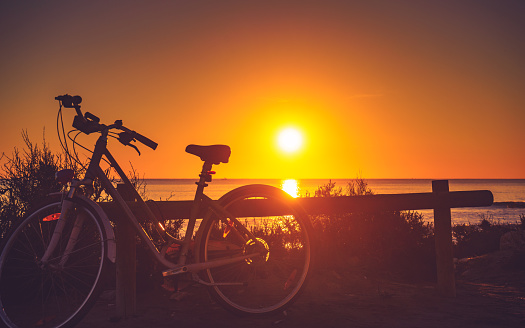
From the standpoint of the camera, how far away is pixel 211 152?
3.94 meters

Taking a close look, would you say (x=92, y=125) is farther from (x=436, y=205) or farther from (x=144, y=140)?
(x=436, y=205)

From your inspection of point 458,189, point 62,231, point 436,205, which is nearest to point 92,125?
point 62,231

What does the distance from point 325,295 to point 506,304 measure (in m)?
2.07

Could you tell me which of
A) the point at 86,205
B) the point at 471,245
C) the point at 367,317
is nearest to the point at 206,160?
the point at 86,205

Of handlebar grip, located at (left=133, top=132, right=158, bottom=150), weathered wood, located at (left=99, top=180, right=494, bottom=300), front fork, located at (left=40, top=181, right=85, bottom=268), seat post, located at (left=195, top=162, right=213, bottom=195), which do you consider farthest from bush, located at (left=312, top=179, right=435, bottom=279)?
front fork, located at (left=40, top=181, right=85, bottom=268)

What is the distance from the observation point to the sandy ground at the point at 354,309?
13.3 feet

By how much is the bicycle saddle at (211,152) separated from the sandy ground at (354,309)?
1.59m

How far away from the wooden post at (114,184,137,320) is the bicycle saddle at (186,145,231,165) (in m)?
1.10

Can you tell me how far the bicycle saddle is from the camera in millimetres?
3938

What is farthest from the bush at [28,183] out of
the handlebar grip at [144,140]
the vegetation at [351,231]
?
the handlebar grip at [144,140]

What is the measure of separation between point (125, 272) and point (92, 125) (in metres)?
1.60

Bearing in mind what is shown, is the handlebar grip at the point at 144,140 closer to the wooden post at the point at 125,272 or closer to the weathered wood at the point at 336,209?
the weathered wood at the point at 336,209

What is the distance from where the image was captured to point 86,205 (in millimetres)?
3510

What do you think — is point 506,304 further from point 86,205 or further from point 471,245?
point 471,245
